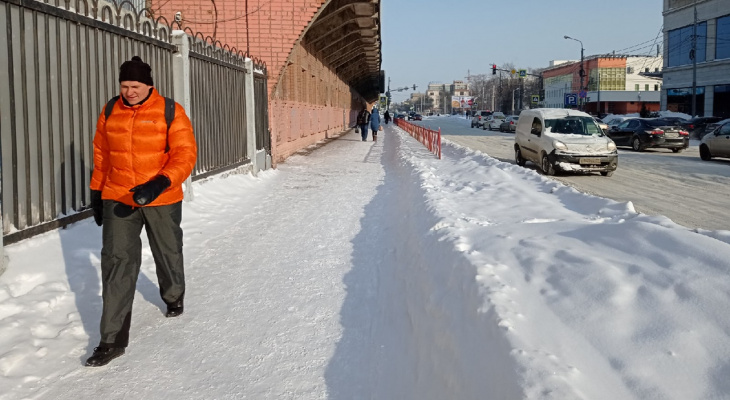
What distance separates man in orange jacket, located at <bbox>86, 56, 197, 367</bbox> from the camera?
3.69m

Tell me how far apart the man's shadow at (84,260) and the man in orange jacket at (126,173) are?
0.33 m

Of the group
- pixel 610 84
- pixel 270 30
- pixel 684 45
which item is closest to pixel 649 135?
pixel 270 30

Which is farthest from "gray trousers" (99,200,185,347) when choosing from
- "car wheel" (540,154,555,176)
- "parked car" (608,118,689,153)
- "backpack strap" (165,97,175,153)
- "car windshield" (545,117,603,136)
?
"parked car" (608,118,689,153)

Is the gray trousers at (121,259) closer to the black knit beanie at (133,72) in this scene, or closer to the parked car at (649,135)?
the black knit beanie at (133,72)

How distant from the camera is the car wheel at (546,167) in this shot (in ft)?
47.7

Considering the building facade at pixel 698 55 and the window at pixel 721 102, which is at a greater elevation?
the building facade at pixel 698 55

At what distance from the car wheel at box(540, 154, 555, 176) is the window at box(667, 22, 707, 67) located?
1532 inches

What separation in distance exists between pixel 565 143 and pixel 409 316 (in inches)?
440

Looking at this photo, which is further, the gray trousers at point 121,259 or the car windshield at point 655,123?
the car windshield at point 655,123

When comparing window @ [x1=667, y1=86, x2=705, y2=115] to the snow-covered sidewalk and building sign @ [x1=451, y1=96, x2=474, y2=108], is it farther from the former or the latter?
building sign @ [x1=451, y1=96, x2=474, y2=108]

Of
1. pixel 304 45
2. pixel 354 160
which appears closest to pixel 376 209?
pixel 354 160

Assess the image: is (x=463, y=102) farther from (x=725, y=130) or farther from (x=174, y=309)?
(x=174, y=309)

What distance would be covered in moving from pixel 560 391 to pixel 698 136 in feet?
112

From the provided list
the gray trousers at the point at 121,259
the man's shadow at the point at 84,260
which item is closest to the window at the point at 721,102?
the man's shadow at the point at 84,260
